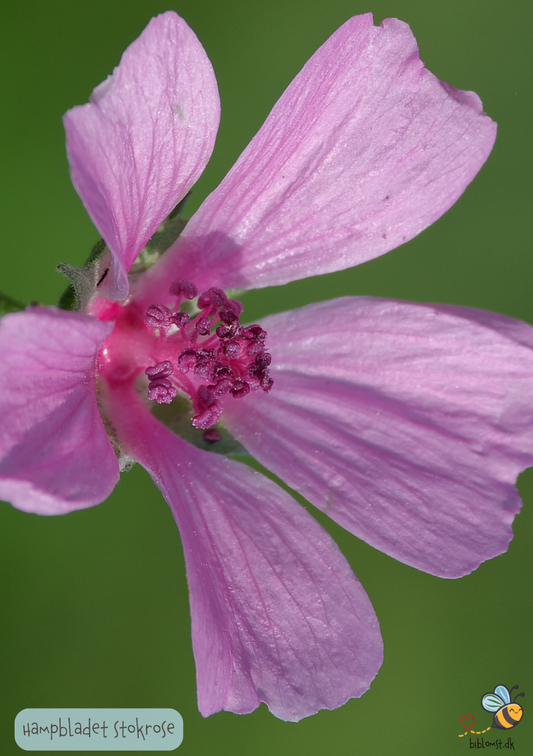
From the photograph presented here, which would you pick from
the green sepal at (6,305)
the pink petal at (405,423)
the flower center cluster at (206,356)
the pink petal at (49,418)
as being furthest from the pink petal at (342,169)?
the pink petal at (49,418)

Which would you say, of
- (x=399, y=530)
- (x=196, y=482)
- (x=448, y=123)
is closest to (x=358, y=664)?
(x=399, y=530)

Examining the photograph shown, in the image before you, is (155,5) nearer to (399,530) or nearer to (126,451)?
(126,451)

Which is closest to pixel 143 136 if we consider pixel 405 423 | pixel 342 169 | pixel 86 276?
pixel 86 276

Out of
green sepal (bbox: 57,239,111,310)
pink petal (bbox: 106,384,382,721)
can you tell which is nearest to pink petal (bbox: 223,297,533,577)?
pink petal (bbox: 106,384,382,721)

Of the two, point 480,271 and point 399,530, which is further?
point 480,271

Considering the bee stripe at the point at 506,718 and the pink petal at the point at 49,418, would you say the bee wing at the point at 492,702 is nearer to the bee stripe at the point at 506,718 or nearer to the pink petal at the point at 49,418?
the bee stripe at the point at 506,718

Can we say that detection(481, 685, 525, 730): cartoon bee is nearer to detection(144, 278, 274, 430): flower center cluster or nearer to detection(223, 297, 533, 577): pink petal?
detection(223, 297, 533, 577): pink petal

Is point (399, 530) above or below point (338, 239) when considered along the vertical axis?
below
